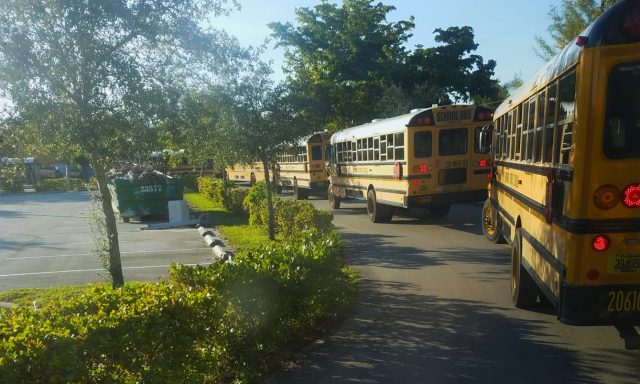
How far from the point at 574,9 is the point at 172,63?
2065 cm

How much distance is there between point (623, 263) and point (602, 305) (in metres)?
0.35

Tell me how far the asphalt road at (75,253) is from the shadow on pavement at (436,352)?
13.8 feet

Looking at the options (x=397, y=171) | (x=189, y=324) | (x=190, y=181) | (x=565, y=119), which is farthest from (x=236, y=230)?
(x=190, y=181)

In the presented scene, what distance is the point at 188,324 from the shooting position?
4.40 m

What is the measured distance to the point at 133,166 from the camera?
7.61 meters

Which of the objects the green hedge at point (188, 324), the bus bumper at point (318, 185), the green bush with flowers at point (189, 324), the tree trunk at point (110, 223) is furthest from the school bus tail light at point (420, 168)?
the bus bumper at point (318, 185)

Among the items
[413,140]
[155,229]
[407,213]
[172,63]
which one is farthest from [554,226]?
[155,229]

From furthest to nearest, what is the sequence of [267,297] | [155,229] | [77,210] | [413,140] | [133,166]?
[77,210] < [155,229] < [413,140] < [133,166] < [267,297]

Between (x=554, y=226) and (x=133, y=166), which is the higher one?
(x=133, y=166)

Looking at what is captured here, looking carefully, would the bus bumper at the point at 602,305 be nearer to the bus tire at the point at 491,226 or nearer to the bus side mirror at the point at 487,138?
the bus tire at the point at 491,226

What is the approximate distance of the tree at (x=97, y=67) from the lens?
19.8 ft

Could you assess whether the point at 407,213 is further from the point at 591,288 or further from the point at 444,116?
the point at 591,288

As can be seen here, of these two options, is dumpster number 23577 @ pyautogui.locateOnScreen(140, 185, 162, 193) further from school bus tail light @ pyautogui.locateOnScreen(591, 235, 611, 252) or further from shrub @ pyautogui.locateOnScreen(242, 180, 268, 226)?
school bus tail light @ pyautogui.locateOnScreen(591, 235, 611, 252)

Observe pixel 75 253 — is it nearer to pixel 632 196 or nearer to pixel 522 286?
pixel 522 286
